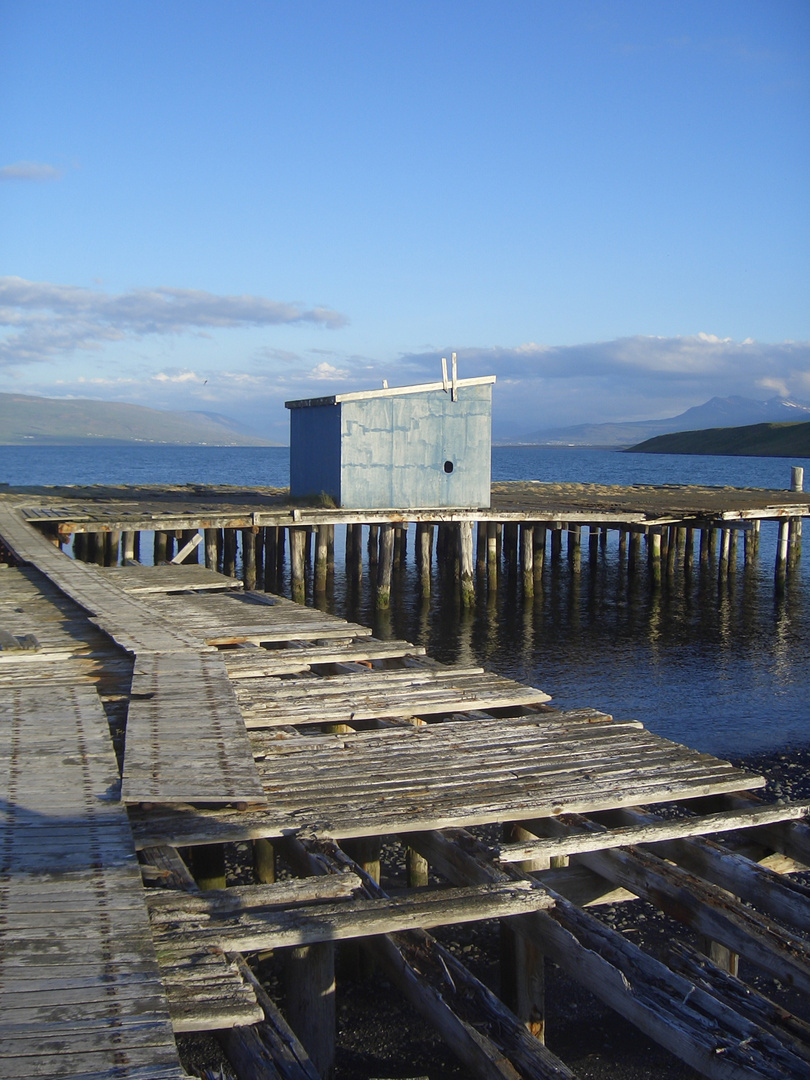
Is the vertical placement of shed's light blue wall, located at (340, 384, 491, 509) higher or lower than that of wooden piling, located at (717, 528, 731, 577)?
higher

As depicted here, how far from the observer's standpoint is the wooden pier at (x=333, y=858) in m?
3.38

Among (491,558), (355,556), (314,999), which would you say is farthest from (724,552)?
(314,999)

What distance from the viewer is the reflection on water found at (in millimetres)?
14812

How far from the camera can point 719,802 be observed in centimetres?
585

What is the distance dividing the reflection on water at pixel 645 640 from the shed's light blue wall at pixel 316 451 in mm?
2836

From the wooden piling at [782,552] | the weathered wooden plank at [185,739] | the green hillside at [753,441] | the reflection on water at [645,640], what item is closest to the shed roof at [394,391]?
the reflection on water at [645,640]

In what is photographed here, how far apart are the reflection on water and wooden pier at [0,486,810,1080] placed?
24.5 ft

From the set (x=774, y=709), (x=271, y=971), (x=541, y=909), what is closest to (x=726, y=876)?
(x=541, y=909)

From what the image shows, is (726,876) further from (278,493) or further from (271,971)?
(278,493)

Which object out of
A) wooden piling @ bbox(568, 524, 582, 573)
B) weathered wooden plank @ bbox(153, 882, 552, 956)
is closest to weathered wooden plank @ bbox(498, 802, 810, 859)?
weathered wooden plank @ bbox(153, 882, 552, 956)

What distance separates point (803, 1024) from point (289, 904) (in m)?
2.14

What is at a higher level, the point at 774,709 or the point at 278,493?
the point at 278,493

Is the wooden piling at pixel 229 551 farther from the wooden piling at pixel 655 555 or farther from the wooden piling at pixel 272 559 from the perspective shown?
the wooden piling at pixel 655 555

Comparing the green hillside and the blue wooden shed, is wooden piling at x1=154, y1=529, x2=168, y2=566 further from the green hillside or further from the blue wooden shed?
the green hillside
